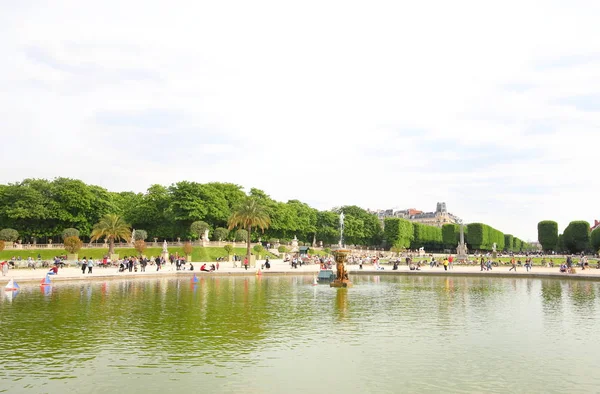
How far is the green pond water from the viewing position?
12.5 m

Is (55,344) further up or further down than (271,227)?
further down

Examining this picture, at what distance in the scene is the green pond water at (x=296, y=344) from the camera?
493 inches

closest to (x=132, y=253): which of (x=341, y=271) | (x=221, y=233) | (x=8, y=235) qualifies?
(x=221, y=233)

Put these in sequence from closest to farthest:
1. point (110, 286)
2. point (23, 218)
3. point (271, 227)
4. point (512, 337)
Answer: point (512, 337)
point (110, 286)
point (23, 218)
point (271, 227)

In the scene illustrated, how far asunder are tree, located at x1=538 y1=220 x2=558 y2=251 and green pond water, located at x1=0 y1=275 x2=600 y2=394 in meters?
94.7

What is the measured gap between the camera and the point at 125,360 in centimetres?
1445

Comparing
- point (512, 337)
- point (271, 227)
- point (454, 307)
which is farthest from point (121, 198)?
point (512, 337)

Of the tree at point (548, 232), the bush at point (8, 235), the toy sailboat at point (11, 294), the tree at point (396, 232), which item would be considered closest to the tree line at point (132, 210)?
the bush at point (8, 235)

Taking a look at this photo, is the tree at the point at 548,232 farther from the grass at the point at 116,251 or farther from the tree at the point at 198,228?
the tree at the point at 198,228

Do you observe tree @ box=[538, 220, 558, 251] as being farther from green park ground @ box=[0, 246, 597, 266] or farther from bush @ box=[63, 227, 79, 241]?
bush @ box=[63, 227, 79, 241]

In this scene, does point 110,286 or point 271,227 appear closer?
point 110,286

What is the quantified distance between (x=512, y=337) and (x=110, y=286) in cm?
2807

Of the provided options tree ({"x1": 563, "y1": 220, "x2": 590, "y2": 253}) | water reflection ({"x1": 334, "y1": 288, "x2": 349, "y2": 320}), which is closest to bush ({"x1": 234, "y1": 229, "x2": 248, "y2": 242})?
water reflection ({"x1": 334, "y1": 288, "x2": 349, "y2": 320})

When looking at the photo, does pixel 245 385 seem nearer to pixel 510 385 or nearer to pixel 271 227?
pixel 510 385
